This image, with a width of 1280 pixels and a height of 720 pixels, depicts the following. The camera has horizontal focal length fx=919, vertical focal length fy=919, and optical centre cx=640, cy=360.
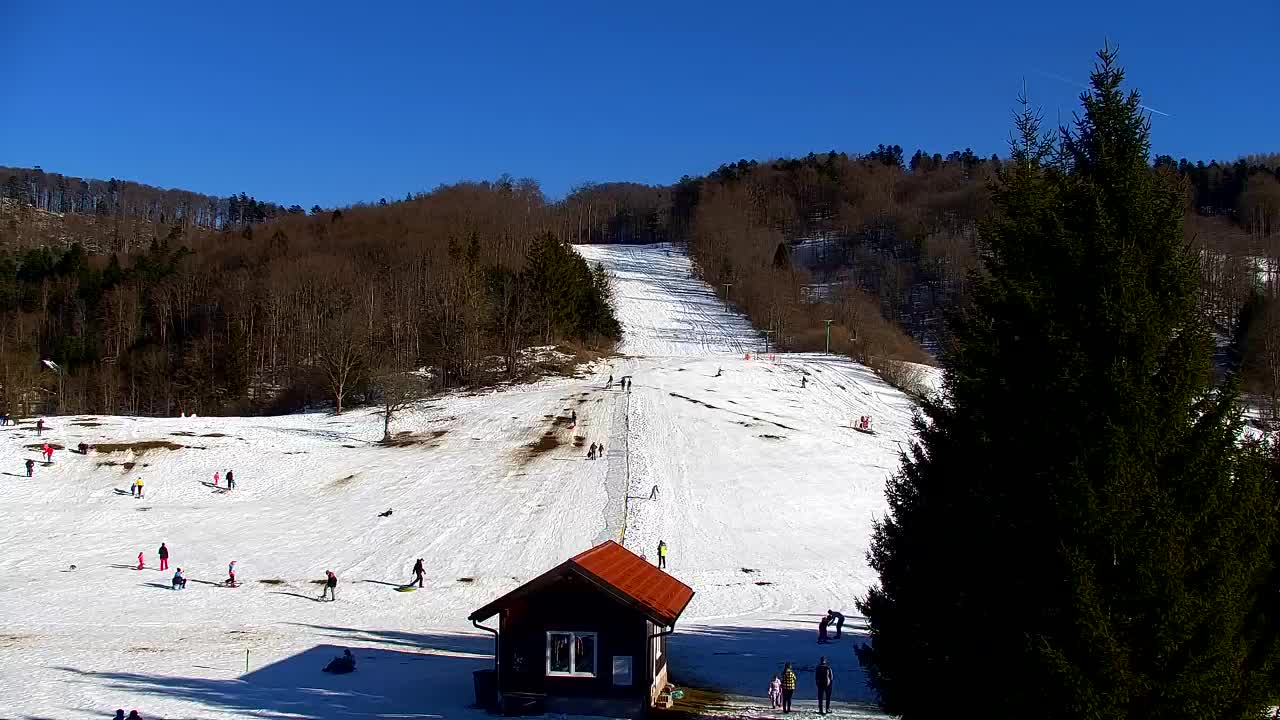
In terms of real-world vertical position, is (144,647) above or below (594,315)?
below

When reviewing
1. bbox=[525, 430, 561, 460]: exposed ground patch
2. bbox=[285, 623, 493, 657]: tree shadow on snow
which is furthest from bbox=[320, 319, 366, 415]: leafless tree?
bbox=[285, 623, 493, 657]: tree shadow on snow

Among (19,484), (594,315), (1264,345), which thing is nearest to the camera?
(19,484)

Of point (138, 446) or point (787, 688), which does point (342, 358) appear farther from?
point (787, 688)

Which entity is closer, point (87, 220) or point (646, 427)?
point (646, 427)

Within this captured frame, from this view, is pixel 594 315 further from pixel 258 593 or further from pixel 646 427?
pixel 258 593

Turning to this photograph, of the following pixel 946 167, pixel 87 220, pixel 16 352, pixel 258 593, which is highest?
pixel 946 167

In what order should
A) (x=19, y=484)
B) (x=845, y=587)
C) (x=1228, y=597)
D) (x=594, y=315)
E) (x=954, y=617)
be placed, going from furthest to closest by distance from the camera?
(x=594, y=315)
(x=19, y=484)
(x=845, y=587)
(x=954, y=617)
(x=1228, y=597)

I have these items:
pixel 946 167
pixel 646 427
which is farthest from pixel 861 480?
pixel 946 167
